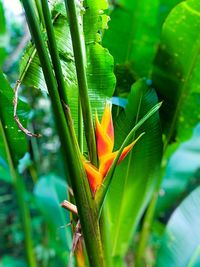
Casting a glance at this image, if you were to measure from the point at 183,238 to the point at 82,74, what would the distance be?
0.36 meters

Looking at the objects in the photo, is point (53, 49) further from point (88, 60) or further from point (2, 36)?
point (2, 36)

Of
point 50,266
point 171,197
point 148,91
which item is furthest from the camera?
point 50,266

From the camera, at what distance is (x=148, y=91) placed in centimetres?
Result: 50

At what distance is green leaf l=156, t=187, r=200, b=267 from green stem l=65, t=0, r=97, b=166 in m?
0.28

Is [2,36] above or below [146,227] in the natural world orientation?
above

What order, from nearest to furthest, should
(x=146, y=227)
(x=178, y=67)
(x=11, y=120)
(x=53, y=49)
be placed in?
(x=53, y=49) → (x=11, y=120) → (x=178, y=67) → (x=146, y=227)

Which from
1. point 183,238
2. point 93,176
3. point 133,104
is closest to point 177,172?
point 183,238

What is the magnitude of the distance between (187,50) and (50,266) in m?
0.79

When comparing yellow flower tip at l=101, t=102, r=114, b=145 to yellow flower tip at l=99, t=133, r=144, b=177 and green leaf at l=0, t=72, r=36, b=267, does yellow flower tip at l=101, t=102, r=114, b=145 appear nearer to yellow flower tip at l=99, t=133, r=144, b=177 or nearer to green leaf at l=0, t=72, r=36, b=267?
yellow flower tip at l=99, t=133, r=144, b=177

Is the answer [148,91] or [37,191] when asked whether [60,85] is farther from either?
[37,191]

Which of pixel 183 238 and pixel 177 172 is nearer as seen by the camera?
pixel 183 238

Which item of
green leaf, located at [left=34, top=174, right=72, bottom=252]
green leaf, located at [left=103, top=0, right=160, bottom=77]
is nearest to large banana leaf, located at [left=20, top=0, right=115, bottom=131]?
green leaf, located at [left=103, top=0, right=160, bottom=77]

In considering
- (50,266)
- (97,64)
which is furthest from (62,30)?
(50,266)

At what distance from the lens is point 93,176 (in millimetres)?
372
